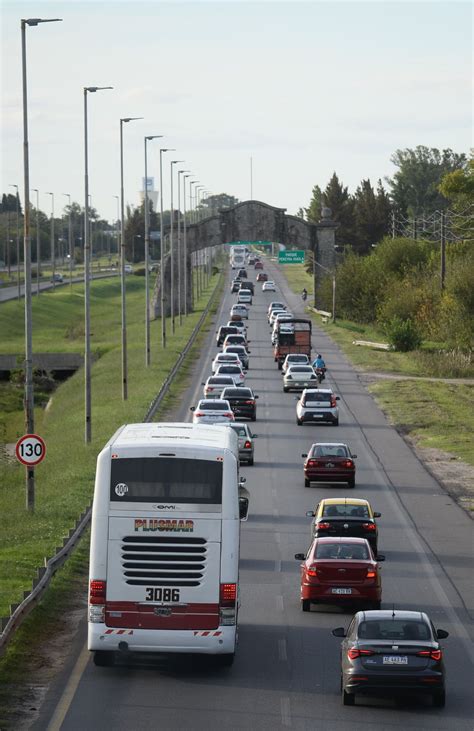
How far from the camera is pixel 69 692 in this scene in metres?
19.5

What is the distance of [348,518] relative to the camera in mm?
30328

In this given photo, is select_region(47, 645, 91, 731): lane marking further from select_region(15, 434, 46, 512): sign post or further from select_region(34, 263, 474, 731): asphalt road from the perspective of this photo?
select_region(15, 434, 46, 512): sign post

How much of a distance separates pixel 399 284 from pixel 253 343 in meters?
16.0

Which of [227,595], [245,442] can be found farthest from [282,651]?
[245,442]

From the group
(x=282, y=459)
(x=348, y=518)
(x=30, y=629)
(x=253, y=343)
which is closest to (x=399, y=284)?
(x=253, y=343)

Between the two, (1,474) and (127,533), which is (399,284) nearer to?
(1,474)

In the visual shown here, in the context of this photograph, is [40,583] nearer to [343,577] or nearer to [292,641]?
[292,641]

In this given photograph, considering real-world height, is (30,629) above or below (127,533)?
below

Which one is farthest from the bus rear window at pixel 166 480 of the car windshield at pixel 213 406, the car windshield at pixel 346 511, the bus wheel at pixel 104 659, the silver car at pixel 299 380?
the silver car at pixel 299 380

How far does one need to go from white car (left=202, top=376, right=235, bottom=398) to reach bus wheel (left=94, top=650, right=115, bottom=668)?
42.3 meters

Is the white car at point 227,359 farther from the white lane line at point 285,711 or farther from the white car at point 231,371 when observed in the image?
the white lane line at point 285,711

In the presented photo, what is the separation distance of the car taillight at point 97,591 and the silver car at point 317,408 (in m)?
38.1

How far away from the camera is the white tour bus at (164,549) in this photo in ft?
65.7

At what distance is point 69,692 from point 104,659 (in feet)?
4.79
